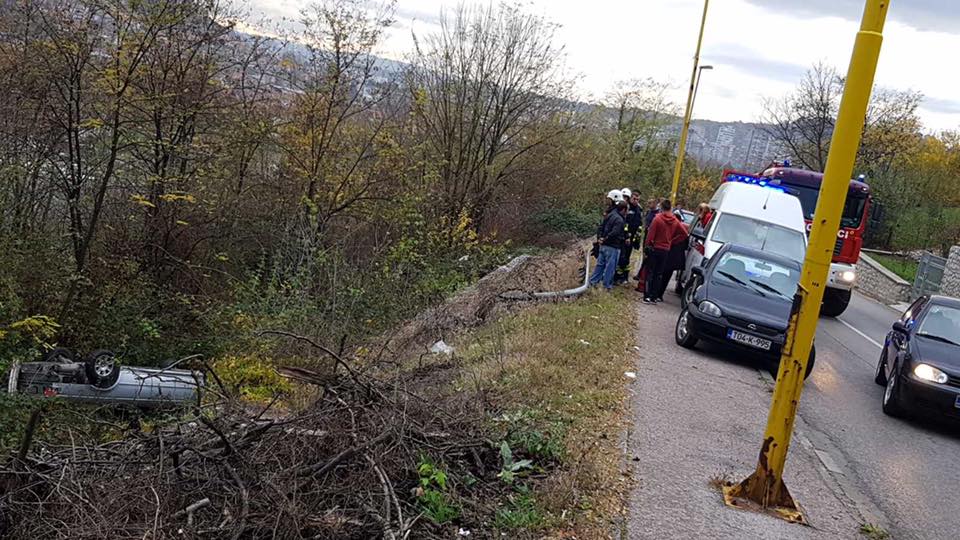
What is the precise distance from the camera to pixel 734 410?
8.43 m

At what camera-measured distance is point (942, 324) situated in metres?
10.4

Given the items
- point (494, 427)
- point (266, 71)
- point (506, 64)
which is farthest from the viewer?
point (506, 64)

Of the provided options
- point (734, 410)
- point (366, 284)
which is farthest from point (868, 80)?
point (366, 284)

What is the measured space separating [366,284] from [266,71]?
547 cm

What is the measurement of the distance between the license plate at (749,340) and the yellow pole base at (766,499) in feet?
17.0

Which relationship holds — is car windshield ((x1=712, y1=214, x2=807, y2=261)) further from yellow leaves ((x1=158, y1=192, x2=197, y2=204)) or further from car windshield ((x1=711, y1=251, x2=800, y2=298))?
yellow leaves ((x1=158, y1=192, x2=197, y2=204))

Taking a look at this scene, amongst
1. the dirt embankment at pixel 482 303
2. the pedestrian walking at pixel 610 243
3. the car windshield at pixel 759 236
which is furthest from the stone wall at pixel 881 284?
the pedestrian walking at pixel 610 243

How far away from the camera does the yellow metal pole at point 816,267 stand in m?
5.03

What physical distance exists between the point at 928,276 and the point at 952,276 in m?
1.19

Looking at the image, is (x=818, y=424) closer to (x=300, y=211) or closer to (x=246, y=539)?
(x=246, y=539)

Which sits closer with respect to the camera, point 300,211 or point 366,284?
point 366,284

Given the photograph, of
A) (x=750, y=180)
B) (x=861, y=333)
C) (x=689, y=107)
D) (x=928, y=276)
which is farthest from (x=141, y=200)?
(x=928, y=276)

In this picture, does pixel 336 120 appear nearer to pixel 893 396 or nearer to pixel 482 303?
pixel 482 303

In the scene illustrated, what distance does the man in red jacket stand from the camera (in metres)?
14.0
